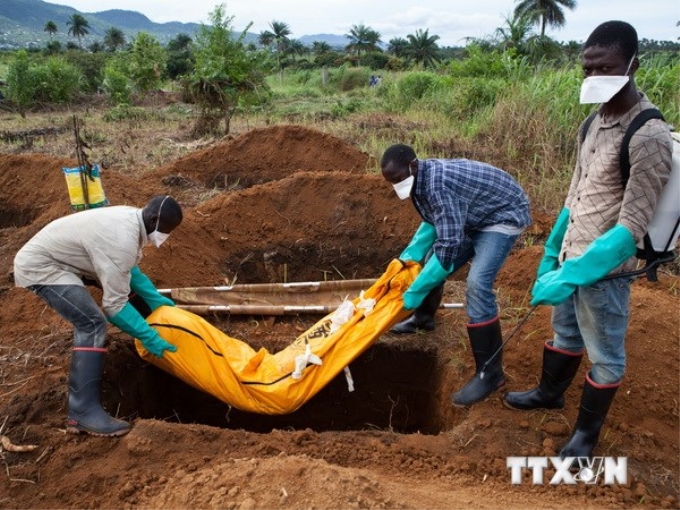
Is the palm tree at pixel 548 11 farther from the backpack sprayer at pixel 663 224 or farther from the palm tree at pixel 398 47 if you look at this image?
the backpack sprayer at pixel 663 224

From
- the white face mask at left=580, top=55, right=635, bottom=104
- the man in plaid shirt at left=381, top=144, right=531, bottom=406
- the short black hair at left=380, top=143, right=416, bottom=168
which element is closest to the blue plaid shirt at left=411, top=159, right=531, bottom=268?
the man in plaid shirt at left=381, top=144, right=531, bottom=406

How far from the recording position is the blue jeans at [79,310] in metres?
2.90

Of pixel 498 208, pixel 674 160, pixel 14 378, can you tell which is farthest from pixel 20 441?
pixel 674 160

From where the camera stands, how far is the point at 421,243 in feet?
11.6

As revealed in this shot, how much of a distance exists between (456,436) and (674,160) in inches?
71.1

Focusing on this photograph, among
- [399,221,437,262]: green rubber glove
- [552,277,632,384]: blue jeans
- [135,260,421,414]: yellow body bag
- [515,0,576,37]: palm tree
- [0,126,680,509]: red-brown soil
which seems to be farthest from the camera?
[515,0,576,37]: palm tree

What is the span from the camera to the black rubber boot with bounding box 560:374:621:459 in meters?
2.53

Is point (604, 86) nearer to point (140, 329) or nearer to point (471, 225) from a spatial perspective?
point (471, 225)

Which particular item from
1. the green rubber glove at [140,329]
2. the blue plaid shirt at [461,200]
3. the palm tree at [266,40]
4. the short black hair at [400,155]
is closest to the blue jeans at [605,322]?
the blue plaid shirt at [461,200]

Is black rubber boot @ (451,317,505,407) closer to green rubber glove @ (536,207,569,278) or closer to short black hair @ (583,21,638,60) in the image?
green rubber glove @ (536,207,569,278)

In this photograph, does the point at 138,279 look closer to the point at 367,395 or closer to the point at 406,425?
the point at 367,395

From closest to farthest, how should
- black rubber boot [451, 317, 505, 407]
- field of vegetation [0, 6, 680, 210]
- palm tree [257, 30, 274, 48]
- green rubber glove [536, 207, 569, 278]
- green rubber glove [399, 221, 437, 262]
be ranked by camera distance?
green rubber glove [536, 207, 569, 278] < black rubber boot [451, 317, 505, 407] < green rubber glove [399, 221, 437, 262] < field of vegetation [0, 6, 680, 210] < palm tree [257, 30, 274, 48]

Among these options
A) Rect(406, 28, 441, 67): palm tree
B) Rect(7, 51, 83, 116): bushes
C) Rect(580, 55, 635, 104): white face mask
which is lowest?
Rect(580, 55, 635, 104): white face mask

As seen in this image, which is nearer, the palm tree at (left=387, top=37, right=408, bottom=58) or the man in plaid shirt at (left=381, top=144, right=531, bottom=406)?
the man in plaid shirt at (left=381, top=144, right=531, bottom=406)
